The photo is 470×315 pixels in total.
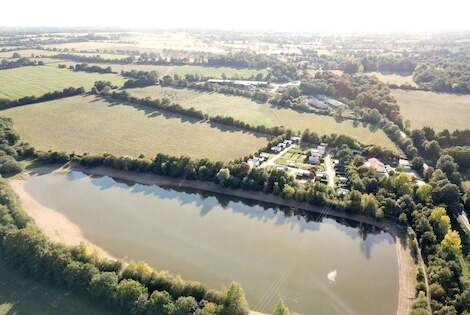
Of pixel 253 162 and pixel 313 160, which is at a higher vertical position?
pixel 313 160

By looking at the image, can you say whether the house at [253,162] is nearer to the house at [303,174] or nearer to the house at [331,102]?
the house at [303,174]

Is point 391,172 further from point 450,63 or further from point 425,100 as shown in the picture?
point 450,63

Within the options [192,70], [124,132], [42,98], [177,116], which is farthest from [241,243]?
[192,70]

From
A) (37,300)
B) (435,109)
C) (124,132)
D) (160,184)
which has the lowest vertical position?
(160,184)

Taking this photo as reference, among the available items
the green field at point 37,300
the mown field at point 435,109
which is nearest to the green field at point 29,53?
the mown field at point 435,109

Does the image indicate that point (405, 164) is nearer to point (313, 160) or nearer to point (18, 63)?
point (313, 160)

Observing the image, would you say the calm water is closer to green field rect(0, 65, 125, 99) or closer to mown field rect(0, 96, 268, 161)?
mown field rect(0, 96, 268, 161)

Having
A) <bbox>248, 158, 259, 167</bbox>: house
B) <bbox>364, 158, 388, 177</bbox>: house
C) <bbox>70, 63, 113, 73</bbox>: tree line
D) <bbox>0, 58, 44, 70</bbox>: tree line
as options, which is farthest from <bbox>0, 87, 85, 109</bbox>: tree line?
<bbox>364, 158, 388, 177</bbox>: house
